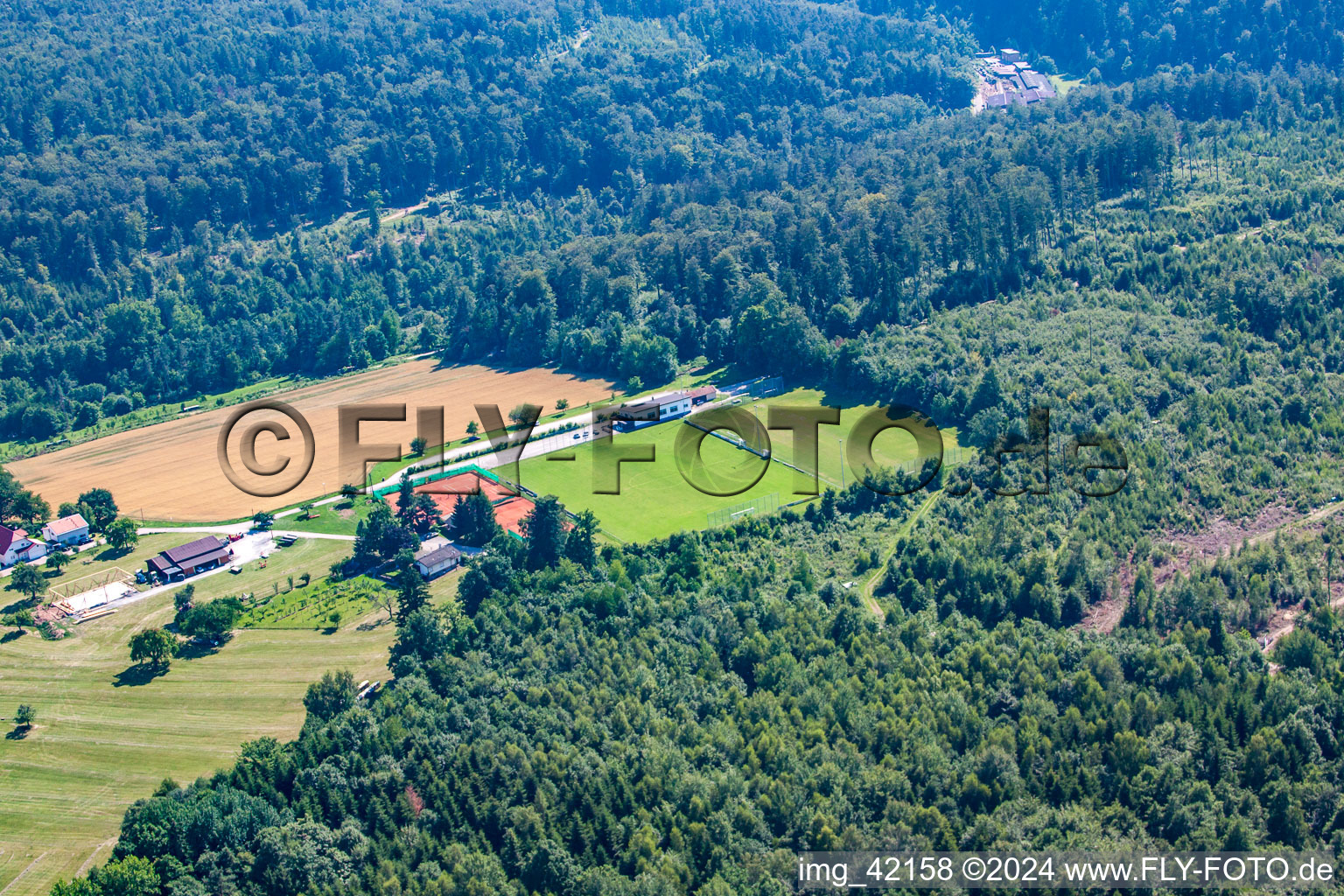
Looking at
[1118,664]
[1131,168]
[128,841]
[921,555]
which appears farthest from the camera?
[1131,168]

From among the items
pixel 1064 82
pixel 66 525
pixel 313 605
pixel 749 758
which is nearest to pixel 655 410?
pixel 313 605

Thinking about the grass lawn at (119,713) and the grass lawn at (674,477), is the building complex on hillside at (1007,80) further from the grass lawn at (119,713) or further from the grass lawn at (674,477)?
the grass lawn at (119,713)

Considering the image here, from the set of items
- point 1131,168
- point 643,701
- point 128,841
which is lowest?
point 128,841

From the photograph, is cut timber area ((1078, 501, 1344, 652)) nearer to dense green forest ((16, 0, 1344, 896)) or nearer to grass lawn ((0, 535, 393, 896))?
dense green forest ((16, 0, 1344, 896))

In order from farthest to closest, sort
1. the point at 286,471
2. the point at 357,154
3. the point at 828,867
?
the point at 357,154, the point at 286,471, the point at 828,867

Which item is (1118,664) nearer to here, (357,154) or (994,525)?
(994,525)

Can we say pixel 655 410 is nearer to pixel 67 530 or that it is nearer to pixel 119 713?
pixel 67 530

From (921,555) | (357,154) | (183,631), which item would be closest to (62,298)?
(357,154)
